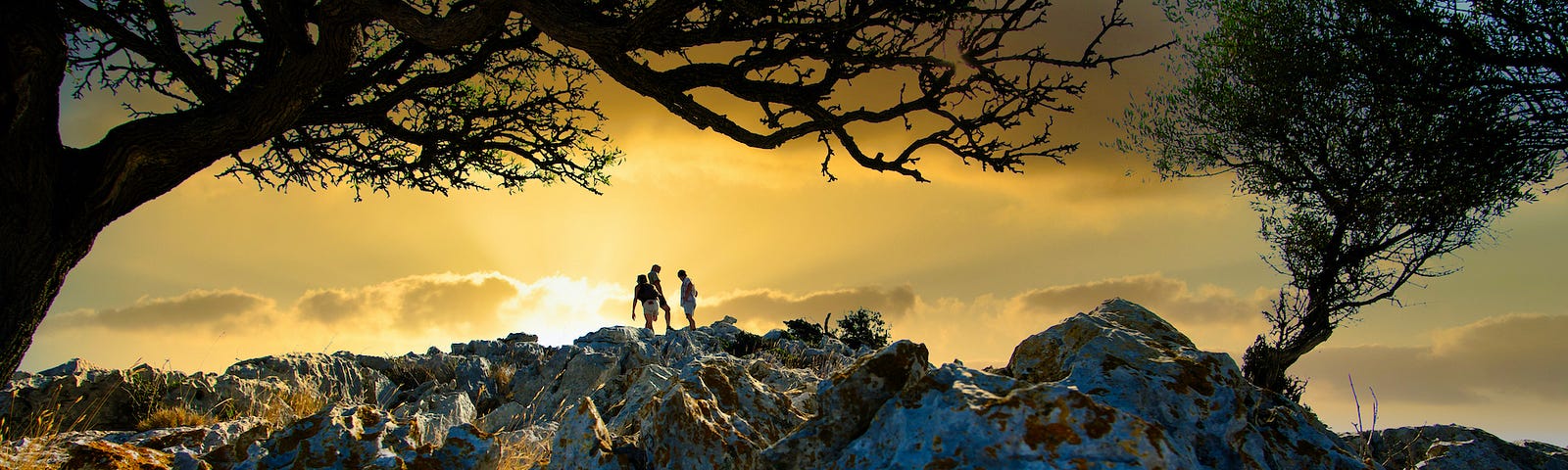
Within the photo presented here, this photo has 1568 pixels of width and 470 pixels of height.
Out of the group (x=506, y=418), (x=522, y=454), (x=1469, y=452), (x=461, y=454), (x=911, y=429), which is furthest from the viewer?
(x=506, y=418)

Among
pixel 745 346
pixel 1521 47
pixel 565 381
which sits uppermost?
pixel 1521 47

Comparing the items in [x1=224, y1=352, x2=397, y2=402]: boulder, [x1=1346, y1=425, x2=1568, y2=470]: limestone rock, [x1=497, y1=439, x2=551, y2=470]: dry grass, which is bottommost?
[x1=497, y1=439, x2=551, y2=470]: dry grass

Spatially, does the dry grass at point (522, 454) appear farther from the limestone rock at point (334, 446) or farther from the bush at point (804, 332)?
the bush at point (804, 332)

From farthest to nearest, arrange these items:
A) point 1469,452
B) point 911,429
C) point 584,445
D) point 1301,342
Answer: point 1301,342
point 1469,452
point 584,445
point 911,429

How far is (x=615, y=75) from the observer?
899cm

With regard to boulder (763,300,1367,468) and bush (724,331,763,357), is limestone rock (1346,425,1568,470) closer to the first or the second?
boulder (763,300,1367,468)

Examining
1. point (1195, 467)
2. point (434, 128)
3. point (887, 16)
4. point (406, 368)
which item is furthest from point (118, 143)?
point (1195, 467)

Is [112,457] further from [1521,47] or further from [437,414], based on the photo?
[1521,47]

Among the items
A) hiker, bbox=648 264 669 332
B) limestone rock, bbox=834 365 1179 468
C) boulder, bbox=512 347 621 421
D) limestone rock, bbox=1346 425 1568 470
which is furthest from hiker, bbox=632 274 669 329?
limestone rock, bbox=834 365 1179 468

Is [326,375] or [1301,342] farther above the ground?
[1301,342]

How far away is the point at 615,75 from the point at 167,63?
20.3 ft

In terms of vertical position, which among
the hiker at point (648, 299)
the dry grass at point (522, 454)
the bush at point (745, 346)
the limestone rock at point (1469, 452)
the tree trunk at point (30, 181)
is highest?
the hiker at point (648, 299)

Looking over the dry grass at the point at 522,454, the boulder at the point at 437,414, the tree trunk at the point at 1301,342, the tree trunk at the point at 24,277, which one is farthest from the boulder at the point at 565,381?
the tree trunk at the point at 1301,342

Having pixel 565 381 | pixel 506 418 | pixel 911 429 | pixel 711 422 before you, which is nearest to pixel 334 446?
pixel 711 422
